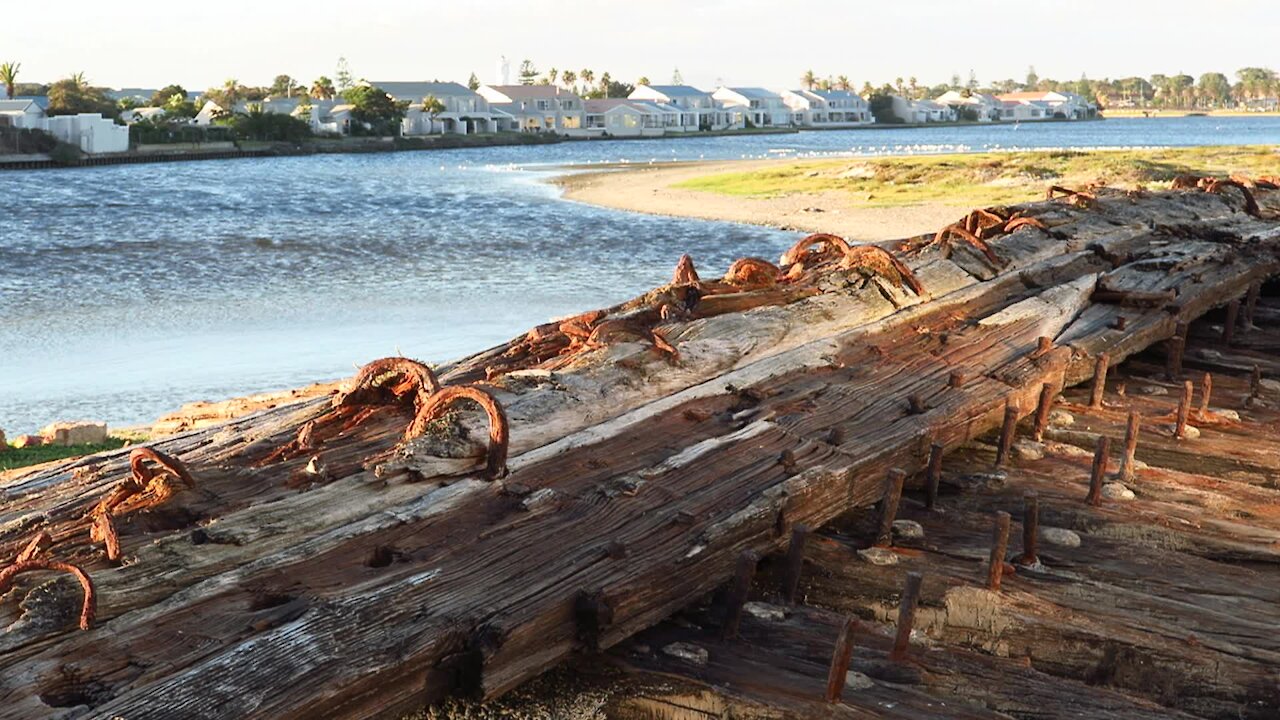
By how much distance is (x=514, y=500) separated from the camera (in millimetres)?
3752

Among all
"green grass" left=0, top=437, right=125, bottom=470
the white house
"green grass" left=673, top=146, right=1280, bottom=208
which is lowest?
"green grass" left=0, top=437, right=125, bottom=470

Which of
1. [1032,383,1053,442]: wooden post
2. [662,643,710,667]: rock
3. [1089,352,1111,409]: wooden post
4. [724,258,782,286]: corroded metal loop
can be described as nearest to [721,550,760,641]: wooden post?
[662,643,710,667]: rock

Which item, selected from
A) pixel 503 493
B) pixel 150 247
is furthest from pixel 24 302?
pixel 503 493

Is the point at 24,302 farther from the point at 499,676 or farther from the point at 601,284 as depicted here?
the point at 499,676

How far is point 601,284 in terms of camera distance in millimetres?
25516

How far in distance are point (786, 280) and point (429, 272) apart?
22.9m

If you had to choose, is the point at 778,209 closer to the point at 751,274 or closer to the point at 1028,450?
the point at 751,274

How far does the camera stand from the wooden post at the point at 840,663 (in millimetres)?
3174

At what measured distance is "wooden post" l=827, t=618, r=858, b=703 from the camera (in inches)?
125

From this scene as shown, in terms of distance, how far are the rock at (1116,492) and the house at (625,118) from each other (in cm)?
14437

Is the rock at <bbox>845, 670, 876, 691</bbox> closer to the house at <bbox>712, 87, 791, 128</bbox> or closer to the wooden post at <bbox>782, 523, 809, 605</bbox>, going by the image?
the wooden post at <bbox>782, 523, 809, 605</bbox>

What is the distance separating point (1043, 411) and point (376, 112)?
123853mm

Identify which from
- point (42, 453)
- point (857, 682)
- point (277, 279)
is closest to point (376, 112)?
point (277, 279)

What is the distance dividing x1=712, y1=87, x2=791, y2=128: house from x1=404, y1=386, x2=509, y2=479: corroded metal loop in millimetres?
171355
